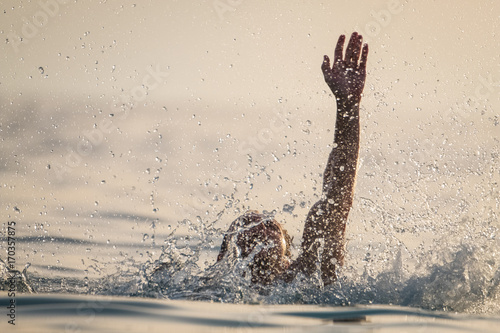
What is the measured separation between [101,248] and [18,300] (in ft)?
13.9

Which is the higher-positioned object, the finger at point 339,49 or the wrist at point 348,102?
the finger at point 339,49

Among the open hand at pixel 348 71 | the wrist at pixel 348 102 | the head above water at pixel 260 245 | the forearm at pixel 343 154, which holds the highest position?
the open hand at pixel 348 71

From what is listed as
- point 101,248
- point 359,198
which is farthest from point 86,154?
point 359,198

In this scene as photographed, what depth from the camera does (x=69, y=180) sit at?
1129 cm

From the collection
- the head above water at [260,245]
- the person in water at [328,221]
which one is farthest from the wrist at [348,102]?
the head above water at [260,245]

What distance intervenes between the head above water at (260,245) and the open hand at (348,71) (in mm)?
1168

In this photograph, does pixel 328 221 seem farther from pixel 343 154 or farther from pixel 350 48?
pixel 350 48

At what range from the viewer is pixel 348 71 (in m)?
5.45

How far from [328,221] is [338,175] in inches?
14.6

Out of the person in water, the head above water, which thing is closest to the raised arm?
the person in water

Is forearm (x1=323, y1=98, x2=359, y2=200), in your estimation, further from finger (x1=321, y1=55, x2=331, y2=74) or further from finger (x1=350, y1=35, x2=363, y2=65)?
finger (x1=350, y1=35, x2=363, y2=65)

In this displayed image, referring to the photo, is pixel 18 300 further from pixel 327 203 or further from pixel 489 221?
pixel 489 221

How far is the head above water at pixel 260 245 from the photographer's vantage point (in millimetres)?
4859

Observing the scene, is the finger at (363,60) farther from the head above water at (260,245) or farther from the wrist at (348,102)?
the head above water at (260,245)
